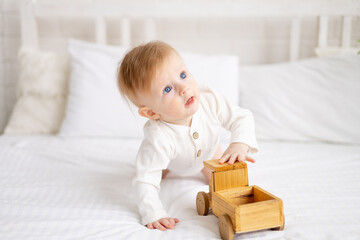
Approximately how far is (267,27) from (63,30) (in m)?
1.18

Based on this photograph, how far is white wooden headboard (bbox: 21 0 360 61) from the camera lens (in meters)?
1.79

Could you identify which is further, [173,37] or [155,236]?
[173,37]

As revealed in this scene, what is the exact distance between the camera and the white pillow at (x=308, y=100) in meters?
1.47

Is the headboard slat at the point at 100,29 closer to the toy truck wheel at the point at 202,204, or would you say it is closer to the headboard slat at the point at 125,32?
the headboard slat at the point at 125,32

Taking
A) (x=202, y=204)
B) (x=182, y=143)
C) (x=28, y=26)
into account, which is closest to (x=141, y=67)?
(x=182, y=143)

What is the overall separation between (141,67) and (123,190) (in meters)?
0.41

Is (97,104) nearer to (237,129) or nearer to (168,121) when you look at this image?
(168,121)

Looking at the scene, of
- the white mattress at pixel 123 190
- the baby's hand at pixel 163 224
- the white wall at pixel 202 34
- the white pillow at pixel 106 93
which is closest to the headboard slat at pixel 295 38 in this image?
the white wall at pixel 202 34

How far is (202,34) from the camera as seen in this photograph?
2025 millimetres

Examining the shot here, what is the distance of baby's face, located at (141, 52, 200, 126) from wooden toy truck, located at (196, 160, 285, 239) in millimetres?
174

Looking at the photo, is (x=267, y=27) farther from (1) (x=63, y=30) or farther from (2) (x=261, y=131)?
(1) (x=63, y=30)

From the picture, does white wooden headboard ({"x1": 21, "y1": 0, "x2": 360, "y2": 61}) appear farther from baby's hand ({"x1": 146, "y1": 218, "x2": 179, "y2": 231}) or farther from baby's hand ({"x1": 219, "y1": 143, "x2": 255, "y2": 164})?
baby's hand ({"x1": 146, "y1": 218, "x2": 179, "y2": 231})

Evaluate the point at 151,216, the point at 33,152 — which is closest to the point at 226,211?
the point at 151,216

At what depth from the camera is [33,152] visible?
1421mm
